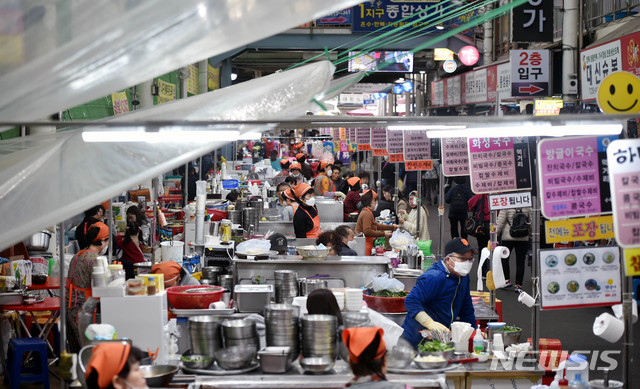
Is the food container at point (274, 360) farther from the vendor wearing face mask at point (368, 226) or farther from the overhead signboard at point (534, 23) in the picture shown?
the overhead signboard at point (534, 23)

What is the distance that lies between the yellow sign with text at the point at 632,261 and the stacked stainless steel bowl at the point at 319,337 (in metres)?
2.10

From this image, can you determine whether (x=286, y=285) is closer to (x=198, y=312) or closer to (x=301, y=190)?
(x=198, y=312)

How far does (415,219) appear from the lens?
14.3 m

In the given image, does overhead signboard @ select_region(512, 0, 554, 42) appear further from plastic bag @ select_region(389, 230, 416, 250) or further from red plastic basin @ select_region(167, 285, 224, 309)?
red plastic basin @ select_region(167, 285, 224, 309)

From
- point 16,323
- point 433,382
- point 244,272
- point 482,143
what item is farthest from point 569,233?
point 16,323

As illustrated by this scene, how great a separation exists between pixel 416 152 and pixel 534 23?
583 cm

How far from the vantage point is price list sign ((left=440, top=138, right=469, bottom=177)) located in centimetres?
1125


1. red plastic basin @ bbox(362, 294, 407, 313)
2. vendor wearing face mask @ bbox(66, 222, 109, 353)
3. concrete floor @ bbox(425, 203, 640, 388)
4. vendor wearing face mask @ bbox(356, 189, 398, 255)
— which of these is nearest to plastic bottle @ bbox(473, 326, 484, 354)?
red plastic basin @ bbox(362, 294, 407, 313)

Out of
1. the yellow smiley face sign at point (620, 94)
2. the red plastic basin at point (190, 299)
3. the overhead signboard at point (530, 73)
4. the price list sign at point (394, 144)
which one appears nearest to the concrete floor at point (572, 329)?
Answer: the yellow smiley face sign at point (620, 94)

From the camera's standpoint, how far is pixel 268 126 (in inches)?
177

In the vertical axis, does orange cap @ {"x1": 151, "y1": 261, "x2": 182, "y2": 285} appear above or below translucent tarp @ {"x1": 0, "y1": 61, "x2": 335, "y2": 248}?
below

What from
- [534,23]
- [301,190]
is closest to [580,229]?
[301,190]

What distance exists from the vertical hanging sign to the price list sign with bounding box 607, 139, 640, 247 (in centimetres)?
861

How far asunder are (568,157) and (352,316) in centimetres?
212
